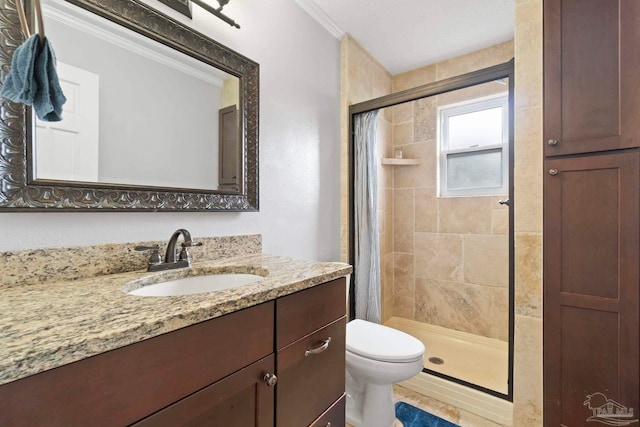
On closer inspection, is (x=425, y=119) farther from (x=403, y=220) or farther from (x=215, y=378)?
(x=215, y=378)

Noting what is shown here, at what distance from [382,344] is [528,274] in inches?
31.4

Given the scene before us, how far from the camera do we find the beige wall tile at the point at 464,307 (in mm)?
2266

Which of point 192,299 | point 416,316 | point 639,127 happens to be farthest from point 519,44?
point 416,316

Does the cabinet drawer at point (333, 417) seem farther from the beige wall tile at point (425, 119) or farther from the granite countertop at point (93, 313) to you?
the beige wall tile at point (425, 119)

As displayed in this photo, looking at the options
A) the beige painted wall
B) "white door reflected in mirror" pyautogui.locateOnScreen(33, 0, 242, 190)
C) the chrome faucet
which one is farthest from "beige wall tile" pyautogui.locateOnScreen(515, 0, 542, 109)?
the chrome faucet

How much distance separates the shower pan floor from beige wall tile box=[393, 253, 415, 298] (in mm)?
276

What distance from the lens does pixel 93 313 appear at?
0.59 meters

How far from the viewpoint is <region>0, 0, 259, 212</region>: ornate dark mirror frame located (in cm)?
79

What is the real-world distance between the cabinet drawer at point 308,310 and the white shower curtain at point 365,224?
3.50 ft

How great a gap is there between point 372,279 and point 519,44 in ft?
5.39

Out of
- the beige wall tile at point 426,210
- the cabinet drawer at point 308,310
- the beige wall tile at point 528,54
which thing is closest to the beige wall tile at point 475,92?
the beige wall tile at point 426,210

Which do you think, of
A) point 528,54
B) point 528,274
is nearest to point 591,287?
point 528,274

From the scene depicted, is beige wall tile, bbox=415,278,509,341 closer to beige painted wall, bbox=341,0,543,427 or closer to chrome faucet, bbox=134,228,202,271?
beige painted wall, bbox=341,0,543,427

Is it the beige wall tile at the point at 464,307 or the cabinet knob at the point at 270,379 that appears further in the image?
the beige wall tile at the point at 464,307
